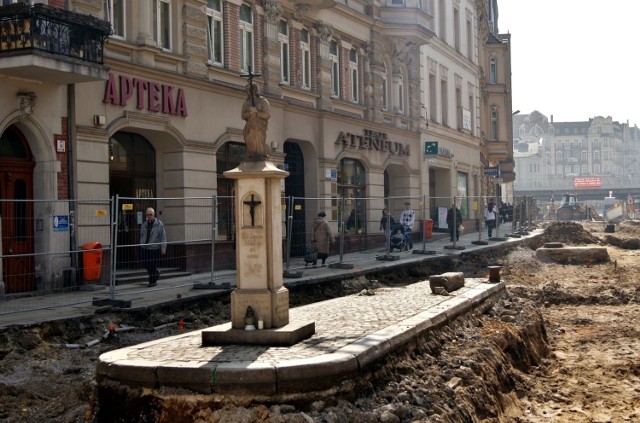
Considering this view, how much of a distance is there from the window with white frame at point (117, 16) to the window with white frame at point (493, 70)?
110 ft

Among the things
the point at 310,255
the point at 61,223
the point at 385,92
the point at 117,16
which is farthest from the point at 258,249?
the point at 385,92

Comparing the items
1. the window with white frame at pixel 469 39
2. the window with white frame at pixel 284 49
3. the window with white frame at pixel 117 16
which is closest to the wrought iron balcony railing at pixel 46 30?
the window with white frame at pixel 117 16

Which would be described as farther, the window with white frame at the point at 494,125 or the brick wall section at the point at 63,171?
the window with white frame at the point at 494,125

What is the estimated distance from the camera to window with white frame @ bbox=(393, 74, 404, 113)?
1128 inches

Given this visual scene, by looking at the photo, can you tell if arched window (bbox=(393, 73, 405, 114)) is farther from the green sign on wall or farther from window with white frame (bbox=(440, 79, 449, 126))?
window with white frame (bbox=(440, 79, 449, 126))

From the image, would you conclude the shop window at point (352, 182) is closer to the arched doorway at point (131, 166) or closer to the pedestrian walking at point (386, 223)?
the pedestrian walking at point (386, 223)

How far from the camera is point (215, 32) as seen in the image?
62.2ft

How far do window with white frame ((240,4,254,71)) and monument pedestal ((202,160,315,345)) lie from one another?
40.0 ft

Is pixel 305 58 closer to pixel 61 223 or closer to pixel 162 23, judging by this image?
pixel 162 23

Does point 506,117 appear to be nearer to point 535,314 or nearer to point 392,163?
point 392,163

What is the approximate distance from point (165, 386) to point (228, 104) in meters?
13.1

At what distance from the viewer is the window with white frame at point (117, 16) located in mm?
15805

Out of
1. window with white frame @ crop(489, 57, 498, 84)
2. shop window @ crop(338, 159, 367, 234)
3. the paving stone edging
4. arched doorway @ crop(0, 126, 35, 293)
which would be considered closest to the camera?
the paving stone edging

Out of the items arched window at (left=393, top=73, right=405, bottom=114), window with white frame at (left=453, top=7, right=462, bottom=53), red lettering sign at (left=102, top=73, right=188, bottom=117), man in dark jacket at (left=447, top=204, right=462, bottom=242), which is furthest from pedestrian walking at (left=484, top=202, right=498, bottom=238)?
red lettering sign at (left=102, top=73, right=188, bottom=117)
